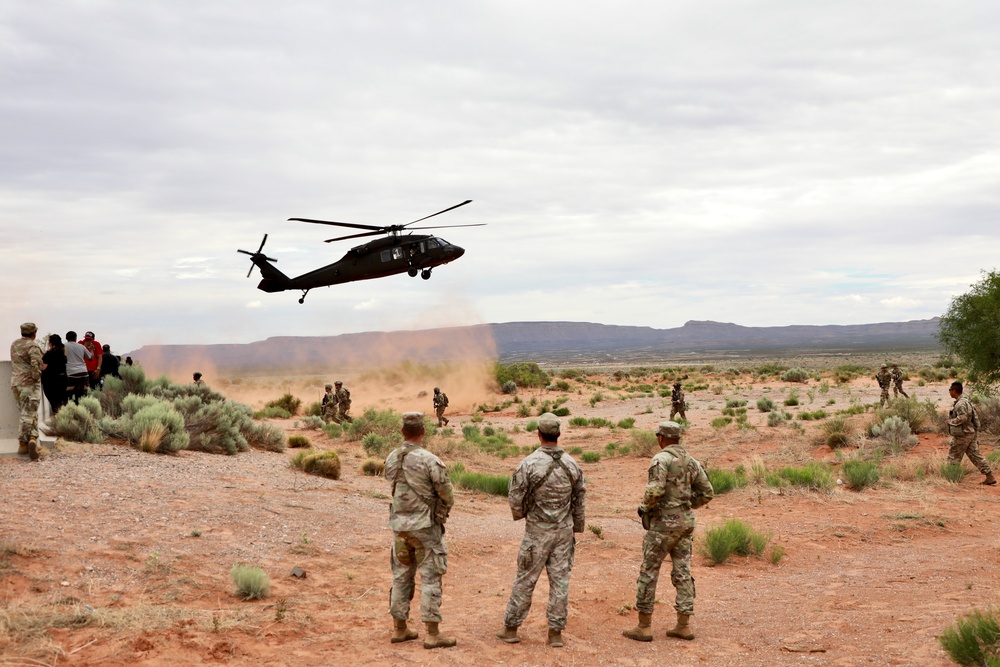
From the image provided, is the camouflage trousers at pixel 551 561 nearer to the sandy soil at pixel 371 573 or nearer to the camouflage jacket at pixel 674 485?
the sandy soil at pixel 371 573

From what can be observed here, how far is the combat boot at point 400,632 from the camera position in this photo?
285 inches

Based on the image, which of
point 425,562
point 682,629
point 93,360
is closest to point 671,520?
point 682,629

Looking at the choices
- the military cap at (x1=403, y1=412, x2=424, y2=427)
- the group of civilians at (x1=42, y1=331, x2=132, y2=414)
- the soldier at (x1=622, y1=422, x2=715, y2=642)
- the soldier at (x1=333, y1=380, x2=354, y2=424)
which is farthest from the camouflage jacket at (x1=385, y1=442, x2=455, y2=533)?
the soldier at (x1=333, y1=380, x2=354, y2=424)

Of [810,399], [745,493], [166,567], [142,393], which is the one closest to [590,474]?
[745,493]

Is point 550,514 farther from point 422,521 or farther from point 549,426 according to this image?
point 422,521

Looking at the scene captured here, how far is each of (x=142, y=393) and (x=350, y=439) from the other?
6506 millimetres

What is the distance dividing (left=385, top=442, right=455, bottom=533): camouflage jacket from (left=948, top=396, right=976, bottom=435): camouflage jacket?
1287cm

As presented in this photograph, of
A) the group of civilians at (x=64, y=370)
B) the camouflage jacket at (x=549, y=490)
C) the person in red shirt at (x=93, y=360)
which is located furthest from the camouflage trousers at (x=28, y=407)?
the camouflage jacket at (x=549, y=490)

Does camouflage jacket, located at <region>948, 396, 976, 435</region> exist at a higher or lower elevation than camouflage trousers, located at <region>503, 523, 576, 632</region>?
higher

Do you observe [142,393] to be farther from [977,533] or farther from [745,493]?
[977,533]

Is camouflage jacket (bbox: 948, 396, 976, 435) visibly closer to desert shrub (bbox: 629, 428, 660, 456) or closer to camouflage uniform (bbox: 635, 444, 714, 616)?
desert shrub (bbox: 629, 428, 660, 456)

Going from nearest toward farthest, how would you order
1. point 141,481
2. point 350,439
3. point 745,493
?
point 141,481, point 745,493, point 350,439

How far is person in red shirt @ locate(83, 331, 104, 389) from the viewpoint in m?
16.6

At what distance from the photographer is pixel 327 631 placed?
25.7 feet
